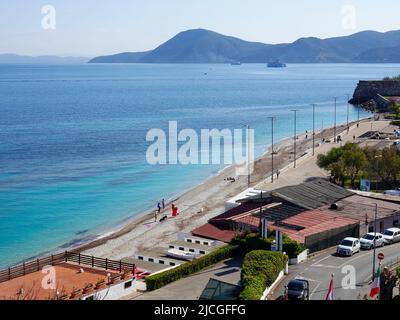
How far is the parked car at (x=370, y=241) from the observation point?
22.2 meters

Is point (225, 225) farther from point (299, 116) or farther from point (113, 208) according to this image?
point (299, 116)

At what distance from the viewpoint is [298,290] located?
15820mm

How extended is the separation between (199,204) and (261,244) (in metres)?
18.7

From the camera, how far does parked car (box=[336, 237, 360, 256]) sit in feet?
69.1

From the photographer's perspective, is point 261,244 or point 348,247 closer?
point 261,244

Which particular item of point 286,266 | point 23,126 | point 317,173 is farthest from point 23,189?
point 23,126

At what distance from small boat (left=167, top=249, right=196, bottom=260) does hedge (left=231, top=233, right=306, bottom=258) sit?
168cm

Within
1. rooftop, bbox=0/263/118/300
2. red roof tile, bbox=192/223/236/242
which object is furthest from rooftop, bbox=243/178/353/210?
rooftop, bbox=0/263/118/300

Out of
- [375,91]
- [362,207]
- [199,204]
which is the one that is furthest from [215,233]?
[375,91]

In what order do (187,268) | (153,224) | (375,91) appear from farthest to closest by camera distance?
(375,91) → (153,224) → (187,268)

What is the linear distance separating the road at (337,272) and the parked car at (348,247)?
196 millimetres

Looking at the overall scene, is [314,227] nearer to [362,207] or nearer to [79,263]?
[362,207]

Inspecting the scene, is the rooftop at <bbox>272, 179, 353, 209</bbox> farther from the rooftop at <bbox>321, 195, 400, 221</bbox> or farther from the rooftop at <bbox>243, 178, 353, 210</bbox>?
Answer: the rooftop at <bbox>321, 195, 400, 221</bbox>

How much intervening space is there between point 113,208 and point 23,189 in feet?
26.8
